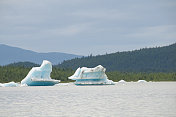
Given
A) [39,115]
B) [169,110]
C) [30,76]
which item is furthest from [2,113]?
[30,76]

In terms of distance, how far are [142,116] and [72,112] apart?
5974 millimetres

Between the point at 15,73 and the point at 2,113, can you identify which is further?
the point at 15,73

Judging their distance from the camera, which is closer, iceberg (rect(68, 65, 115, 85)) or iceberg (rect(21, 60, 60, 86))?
iceberg (rect(21, 60, 60, 86))

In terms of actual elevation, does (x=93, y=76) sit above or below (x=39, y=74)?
below

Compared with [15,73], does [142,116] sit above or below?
below

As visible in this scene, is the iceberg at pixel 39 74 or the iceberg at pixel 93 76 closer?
the iceberg at pixel 39 74

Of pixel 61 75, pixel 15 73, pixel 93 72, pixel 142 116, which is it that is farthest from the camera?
pixel 61 75

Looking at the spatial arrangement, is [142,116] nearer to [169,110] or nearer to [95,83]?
[169,110]

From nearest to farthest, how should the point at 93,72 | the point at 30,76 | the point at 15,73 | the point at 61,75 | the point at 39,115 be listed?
the point at 39,115 < the point at 30,76 < the point at 93,72 < the point at 15,73 < the point at 61,75

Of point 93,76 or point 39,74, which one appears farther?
point 93,76

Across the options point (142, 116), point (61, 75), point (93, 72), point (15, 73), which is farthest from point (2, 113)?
point (61, 75)

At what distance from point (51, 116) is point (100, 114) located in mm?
3438

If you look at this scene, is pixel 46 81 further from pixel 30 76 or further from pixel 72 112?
pixel 72 112

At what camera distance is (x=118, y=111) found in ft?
101
